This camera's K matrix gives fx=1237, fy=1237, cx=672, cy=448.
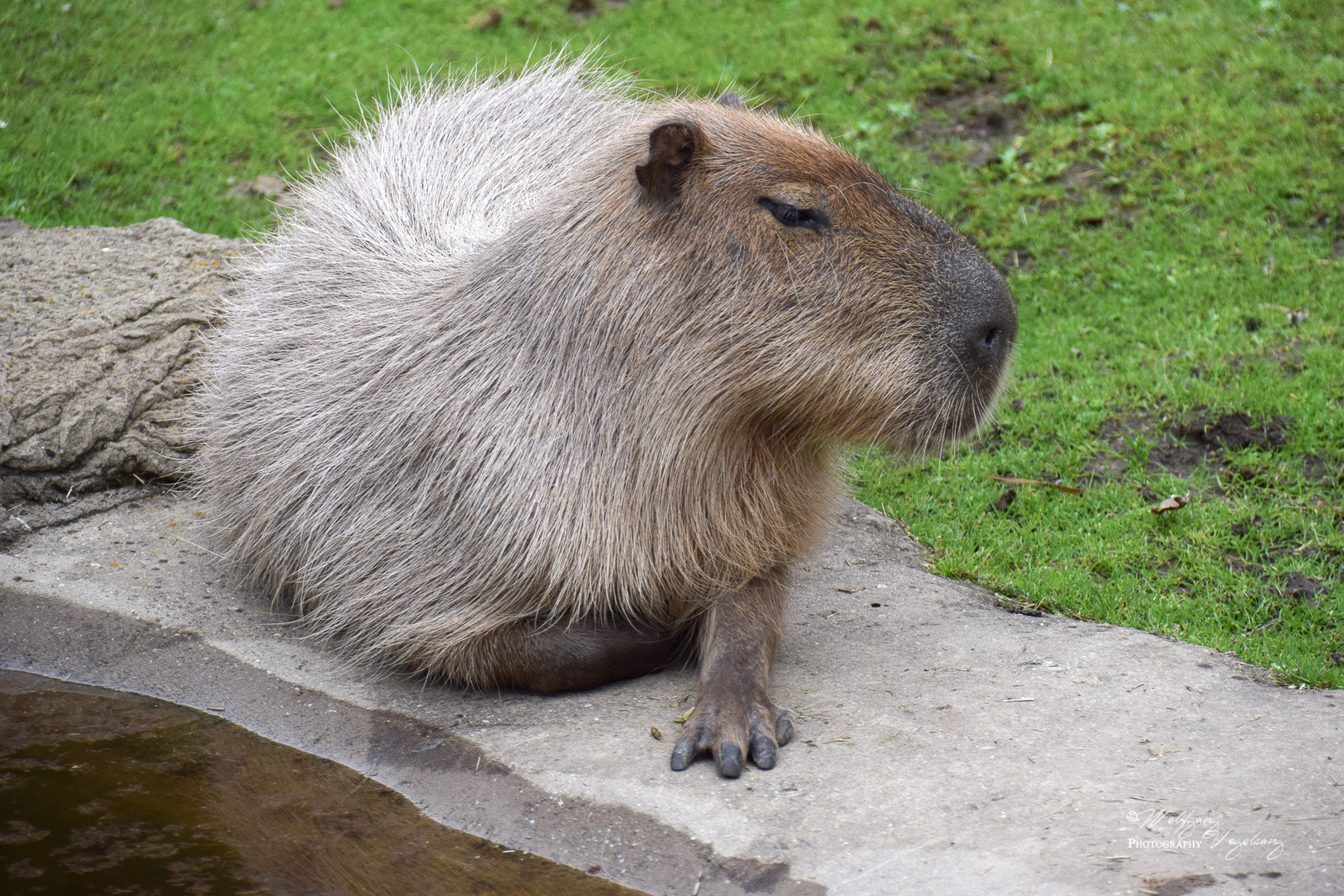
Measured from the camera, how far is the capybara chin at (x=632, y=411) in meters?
2.84

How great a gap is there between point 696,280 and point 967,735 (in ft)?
3.92

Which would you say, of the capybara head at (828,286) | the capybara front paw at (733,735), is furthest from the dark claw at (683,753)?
the capybara head at (828,286)

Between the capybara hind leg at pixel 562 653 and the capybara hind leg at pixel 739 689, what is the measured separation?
20cm

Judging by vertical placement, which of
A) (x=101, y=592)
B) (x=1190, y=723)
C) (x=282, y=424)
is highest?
(x=282, y=424)

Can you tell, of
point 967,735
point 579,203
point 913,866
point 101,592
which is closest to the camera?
point 913,866

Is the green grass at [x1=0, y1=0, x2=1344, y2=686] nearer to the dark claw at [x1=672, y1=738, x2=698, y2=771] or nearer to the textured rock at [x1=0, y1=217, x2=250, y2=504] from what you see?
the dark claw at [x1=672, y1=738, x2=698, y2=771]

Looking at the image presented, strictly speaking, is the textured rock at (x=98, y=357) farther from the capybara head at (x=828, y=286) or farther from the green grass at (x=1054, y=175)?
the capybara head at (x=828, y=286)

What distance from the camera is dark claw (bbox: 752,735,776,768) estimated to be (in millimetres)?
2701

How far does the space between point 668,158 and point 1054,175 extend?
4147 mm

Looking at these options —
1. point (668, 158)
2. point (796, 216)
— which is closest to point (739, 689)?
point (796, 216)

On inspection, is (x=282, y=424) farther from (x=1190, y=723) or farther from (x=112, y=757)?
(x=1190, y=723)

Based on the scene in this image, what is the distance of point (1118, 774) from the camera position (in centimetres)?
254

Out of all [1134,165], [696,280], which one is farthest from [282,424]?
[1134,165]

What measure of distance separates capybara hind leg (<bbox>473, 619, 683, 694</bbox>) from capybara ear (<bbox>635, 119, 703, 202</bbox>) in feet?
3.49
